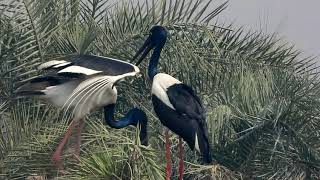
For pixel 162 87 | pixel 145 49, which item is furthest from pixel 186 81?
pixel 162 87

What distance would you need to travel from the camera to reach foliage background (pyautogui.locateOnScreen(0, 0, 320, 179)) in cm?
643

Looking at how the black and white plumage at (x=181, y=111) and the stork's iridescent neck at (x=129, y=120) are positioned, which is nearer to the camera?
the black and white plumage at (x=181, y=111)

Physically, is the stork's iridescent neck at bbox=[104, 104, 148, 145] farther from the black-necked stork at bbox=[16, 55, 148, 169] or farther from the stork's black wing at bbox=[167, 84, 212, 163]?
the stork's black wing at bbox=[167, 84, 212, 163]

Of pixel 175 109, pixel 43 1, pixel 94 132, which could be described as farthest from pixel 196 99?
pixel 43 1

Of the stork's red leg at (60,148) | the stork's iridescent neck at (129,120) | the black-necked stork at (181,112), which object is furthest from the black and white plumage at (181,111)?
the stork's red leg at (60,148)

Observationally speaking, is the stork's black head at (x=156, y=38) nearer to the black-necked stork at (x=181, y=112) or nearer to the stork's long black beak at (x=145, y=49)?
the stork's long black beak at (x=145, y=49)

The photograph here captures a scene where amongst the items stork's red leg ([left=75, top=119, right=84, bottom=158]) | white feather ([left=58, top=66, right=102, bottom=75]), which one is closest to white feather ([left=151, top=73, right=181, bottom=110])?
white feather ([left=58, top=66, right=102, bottom=75])

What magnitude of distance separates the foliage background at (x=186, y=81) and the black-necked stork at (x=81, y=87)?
0.14 metres

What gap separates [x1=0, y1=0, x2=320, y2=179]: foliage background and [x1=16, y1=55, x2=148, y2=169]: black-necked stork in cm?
14

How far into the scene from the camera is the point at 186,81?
829 centimetres

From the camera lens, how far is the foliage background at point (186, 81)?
6.43 meters

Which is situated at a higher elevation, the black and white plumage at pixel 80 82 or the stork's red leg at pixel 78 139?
the black and white plumage at pixel 80 82

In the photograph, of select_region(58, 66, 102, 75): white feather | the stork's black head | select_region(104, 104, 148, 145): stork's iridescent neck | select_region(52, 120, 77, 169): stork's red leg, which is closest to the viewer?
select_region(52, 120, 77, 169): stork's red leg

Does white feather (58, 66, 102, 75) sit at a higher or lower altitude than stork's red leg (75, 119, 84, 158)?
higher
